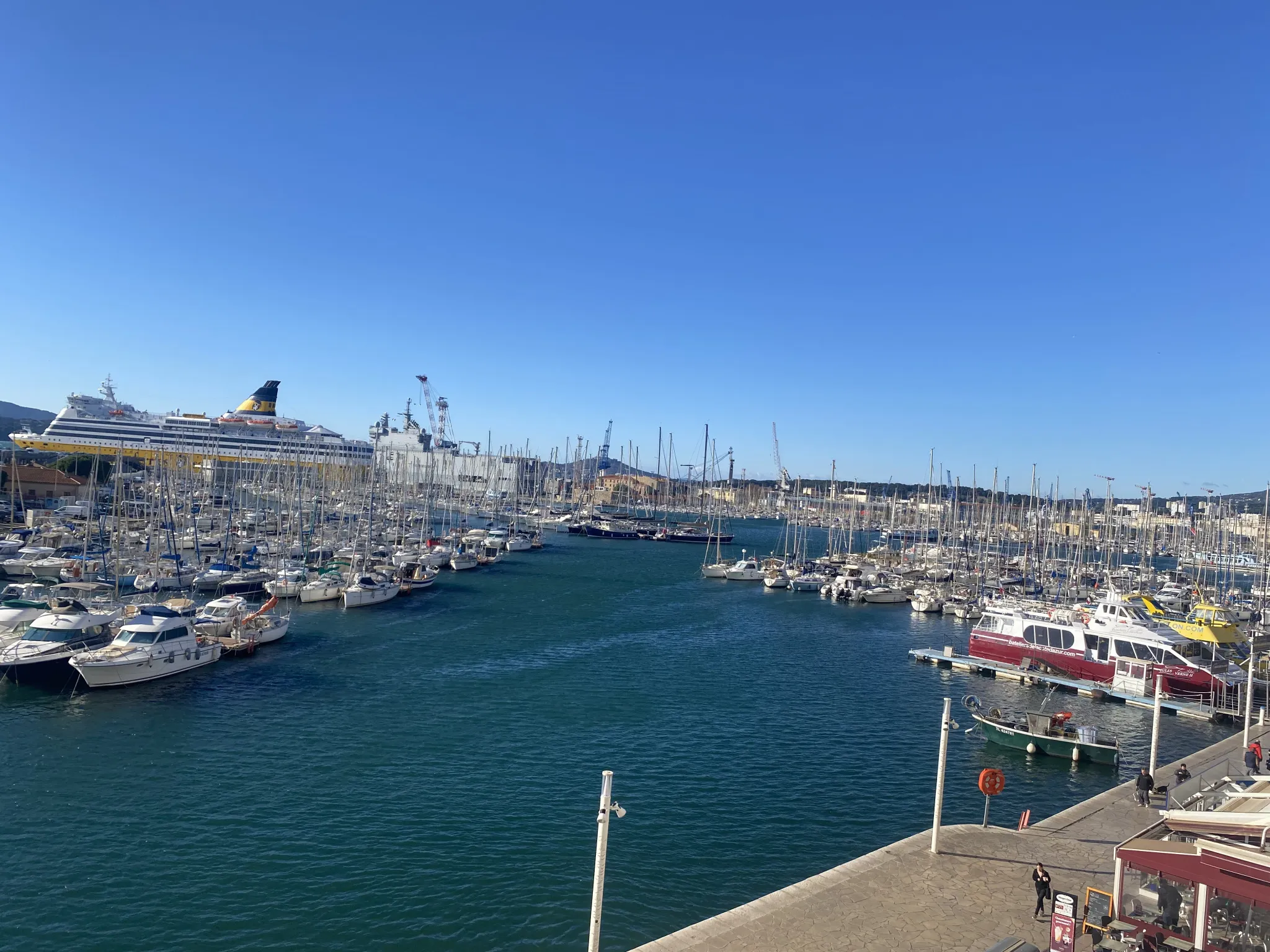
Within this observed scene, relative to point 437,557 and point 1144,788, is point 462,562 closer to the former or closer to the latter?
point 437,557

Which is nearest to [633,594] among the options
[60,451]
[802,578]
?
[802,578]

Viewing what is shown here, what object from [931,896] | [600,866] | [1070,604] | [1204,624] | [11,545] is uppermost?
[1204,624]

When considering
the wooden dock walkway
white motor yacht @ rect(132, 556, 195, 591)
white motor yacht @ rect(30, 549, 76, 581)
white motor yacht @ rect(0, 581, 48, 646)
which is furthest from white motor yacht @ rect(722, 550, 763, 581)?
white motor yacht @ rect(0, 581, 48, 646)

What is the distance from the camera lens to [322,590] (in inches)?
1681

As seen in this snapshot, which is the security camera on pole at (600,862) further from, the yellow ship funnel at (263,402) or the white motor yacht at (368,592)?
the yellow ship funnel at (263,402)

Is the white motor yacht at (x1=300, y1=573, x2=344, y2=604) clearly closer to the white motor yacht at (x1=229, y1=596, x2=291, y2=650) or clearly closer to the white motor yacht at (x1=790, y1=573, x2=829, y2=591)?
the white motor yacht at (x1=229, y1=596, x2=291, y2=650)

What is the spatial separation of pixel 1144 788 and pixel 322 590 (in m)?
38.9

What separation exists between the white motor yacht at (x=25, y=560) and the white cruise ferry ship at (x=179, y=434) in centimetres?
4525

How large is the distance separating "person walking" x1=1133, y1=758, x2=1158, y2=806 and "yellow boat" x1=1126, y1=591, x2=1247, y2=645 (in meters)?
18.1

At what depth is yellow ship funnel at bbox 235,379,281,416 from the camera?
404 ft

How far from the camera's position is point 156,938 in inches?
468

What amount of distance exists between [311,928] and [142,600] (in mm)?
28246

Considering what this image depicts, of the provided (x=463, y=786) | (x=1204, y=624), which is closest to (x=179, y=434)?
(x=463, y=786)

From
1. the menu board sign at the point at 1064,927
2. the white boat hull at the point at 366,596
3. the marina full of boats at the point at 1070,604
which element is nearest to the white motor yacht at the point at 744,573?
the marina full of boats at the point at 1070,604
